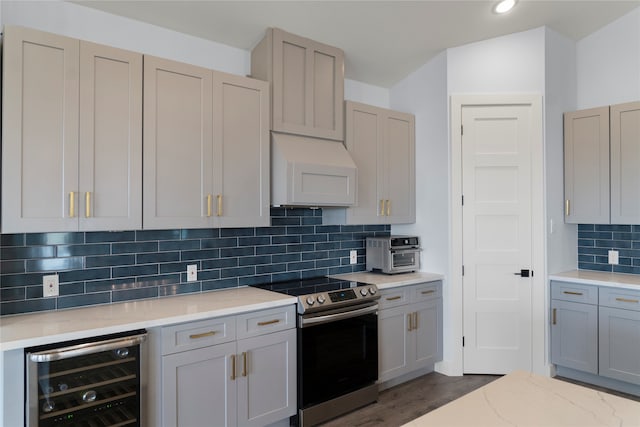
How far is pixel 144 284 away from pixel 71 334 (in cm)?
82

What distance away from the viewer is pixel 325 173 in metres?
3.20

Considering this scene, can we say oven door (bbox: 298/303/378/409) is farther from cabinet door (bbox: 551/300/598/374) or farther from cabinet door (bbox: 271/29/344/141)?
cabinet door (bbox: 551/300/598/374)

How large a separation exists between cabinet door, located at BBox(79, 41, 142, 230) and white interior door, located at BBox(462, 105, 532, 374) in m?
2.74

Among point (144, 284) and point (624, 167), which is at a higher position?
point (624, 167)

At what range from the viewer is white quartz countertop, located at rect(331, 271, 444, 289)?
11.6 feet

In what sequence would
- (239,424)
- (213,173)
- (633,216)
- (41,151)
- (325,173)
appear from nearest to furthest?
(41,151), (239,424), (213,173), (325,173), (633,216)

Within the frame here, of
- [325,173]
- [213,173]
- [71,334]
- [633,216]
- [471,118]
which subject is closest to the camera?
[71,334]

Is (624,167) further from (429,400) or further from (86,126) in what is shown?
(86,126)

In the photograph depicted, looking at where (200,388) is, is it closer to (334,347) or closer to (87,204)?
(334,347)

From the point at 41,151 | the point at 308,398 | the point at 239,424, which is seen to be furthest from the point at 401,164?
the point at 41,151

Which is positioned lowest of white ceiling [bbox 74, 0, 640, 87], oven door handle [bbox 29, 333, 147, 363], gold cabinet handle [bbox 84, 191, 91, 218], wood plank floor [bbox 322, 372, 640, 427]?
wood plank floor [bbox 322, 372, 640, 427]

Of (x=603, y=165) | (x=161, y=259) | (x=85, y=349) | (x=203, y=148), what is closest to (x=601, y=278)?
(x=603, y=165)

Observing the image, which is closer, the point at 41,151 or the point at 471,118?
the point at 41,151

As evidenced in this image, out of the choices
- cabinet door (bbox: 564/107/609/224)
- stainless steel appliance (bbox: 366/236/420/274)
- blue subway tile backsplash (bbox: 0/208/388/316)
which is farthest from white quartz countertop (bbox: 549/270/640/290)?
stainless steel appliance (bbox: 366/236/420/274)
